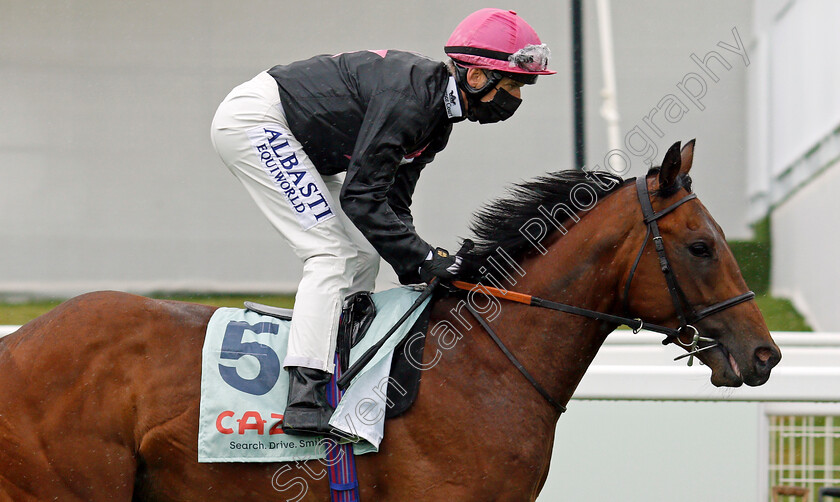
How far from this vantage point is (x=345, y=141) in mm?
2566

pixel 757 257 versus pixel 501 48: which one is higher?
pixel 501 48

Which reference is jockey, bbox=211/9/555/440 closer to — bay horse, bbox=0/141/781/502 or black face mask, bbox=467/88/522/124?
black face mask, bbox=467/88/522/124

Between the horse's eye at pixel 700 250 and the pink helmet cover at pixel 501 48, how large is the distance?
0.62 meters

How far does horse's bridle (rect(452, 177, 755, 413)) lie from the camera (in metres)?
2.37

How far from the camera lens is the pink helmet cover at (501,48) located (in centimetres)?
247

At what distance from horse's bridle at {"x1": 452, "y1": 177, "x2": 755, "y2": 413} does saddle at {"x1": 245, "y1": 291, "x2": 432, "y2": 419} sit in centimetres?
20

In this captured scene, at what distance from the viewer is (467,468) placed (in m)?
2.31

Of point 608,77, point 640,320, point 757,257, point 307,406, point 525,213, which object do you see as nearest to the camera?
point 307,406

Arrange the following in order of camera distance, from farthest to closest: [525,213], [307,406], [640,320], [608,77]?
1. [608,77]
2. [525,213]
3. [640,320]
4. [307,406]

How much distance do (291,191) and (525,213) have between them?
2.18 ft

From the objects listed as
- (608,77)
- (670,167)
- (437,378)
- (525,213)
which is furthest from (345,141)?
(608,77)

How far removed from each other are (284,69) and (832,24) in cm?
323

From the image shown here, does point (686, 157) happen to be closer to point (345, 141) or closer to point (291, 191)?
point (345, 141)

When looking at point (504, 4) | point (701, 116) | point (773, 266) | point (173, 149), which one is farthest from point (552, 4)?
point (173, 149)
